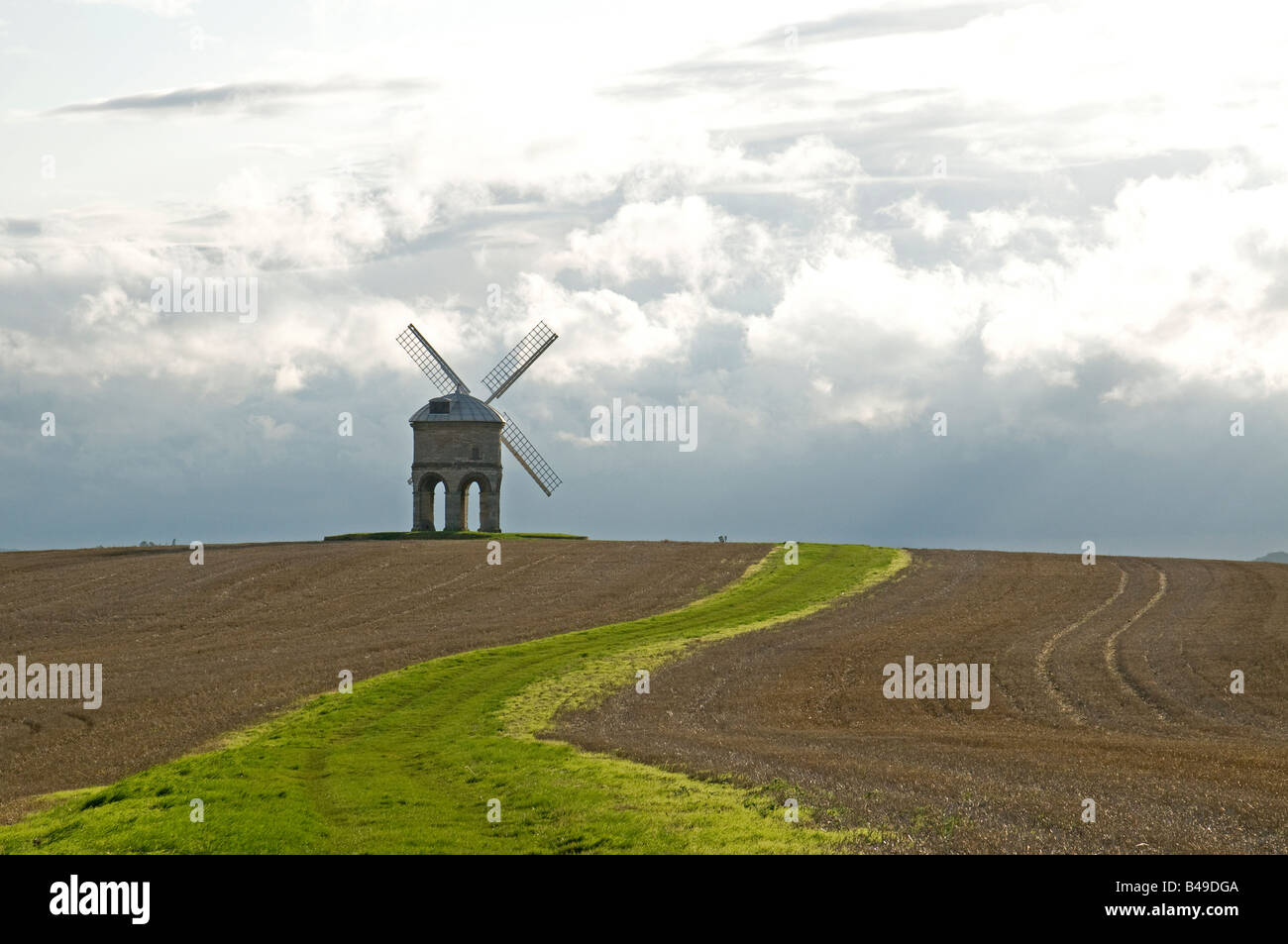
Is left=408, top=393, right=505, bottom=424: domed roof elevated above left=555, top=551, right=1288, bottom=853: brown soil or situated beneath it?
elevated above

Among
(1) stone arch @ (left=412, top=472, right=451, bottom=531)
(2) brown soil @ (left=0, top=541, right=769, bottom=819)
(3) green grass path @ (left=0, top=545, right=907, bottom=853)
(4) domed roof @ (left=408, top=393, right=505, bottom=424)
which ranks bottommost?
(3) green grass path @ (left=0, top=545, right=907, bottom=853)

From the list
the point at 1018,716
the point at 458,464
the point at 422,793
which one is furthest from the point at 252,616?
the point at 422,793

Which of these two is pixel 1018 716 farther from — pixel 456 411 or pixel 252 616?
pixel 456 411

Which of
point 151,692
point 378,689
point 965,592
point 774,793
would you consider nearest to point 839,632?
point 965,592

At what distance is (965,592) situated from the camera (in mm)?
70750

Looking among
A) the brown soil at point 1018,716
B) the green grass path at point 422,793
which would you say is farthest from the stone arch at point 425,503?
the green grass path at point 422,793

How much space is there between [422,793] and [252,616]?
139 ft

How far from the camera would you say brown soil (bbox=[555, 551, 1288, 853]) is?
2069 cm

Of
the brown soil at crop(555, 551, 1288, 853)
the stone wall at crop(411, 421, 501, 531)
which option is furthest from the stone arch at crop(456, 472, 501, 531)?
the brown soil at crop(555, 551, 1288, 853)

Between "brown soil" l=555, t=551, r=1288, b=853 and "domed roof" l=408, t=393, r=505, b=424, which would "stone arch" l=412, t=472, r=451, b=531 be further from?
"brown soil" l=555, t=551, r=1288, b=853

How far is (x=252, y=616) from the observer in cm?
6631

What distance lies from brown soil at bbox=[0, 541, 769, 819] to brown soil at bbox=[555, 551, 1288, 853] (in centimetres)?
1156
